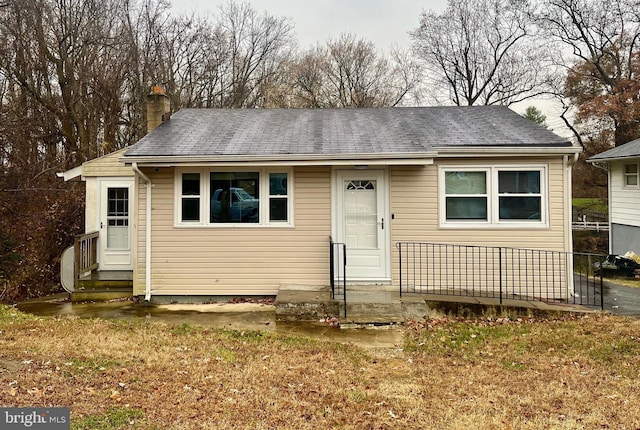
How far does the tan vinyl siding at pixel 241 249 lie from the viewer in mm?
8172

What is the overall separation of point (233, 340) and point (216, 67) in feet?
63.6

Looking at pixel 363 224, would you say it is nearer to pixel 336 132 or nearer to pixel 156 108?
pixel 336 132

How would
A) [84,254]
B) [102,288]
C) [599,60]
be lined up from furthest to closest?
[599,60] → [84,254] → [102,288]

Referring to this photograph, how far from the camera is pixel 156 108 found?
376 inches

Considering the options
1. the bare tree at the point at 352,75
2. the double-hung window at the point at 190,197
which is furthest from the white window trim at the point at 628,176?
the double-hung window at the point at 190,197

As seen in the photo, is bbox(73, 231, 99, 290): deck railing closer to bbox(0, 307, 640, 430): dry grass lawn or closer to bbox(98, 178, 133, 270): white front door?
bbox(98, 178, 133, 270): white front door

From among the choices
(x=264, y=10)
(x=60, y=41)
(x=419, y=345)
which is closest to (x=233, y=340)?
(x=419, y=345)

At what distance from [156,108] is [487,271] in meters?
7.96

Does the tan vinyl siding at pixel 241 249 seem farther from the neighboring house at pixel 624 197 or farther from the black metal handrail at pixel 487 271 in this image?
the neighboring house at pixel 624 197

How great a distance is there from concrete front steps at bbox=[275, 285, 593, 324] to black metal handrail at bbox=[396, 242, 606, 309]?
0.72m

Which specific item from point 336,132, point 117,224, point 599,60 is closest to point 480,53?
point 599,60

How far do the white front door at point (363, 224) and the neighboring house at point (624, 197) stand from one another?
431 inches

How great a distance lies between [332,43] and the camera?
2777 centimetres

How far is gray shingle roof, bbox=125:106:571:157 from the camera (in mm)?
7887
